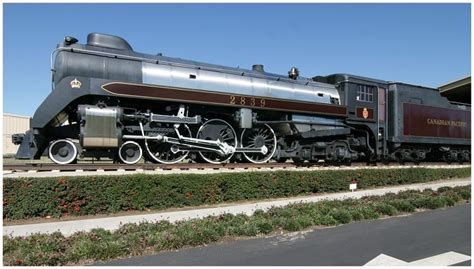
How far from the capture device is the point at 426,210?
955 cm

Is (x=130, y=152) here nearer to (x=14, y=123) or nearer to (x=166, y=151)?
(x=166, y=151)

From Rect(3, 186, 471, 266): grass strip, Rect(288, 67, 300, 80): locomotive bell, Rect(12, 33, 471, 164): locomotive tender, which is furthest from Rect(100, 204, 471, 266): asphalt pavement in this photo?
Rect(288, 67, 300, 80): locomotive bell

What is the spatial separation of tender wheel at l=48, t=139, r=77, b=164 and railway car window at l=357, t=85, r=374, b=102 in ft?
33.4

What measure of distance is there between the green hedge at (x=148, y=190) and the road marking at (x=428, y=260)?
5.00 meters

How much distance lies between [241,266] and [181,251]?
114 cm

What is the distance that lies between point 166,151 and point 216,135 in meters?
1.57

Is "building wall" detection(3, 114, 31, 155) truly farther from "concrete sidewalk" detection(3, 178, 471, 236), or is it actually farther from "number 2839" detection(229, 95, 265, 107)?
"concrete sidewalk" detection(3, 178, 471, 236)

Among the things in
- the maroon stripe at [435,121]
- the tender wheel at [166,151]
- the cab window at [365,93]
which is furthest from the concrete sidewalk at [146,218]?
the maroon stripe at [435,121]

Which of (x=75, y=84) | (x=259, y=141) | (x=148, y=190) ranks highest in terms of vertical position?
(x=75, y=84)

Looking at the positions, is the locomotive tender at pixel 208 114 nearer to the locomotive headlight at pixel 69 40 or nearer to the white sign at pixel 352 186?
the locomotive headlight at pixel 69 40

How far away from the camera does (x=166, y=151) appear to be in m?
11.8

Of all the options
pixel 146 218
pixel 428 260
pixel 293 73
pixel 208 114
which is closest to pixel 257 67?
pixel 293 73

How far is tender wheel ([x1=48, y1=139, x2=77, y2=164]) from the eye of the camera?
1038 centimetres

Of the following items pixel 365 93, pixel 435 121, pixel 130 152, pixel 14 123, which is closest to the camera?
pixel 130 152
